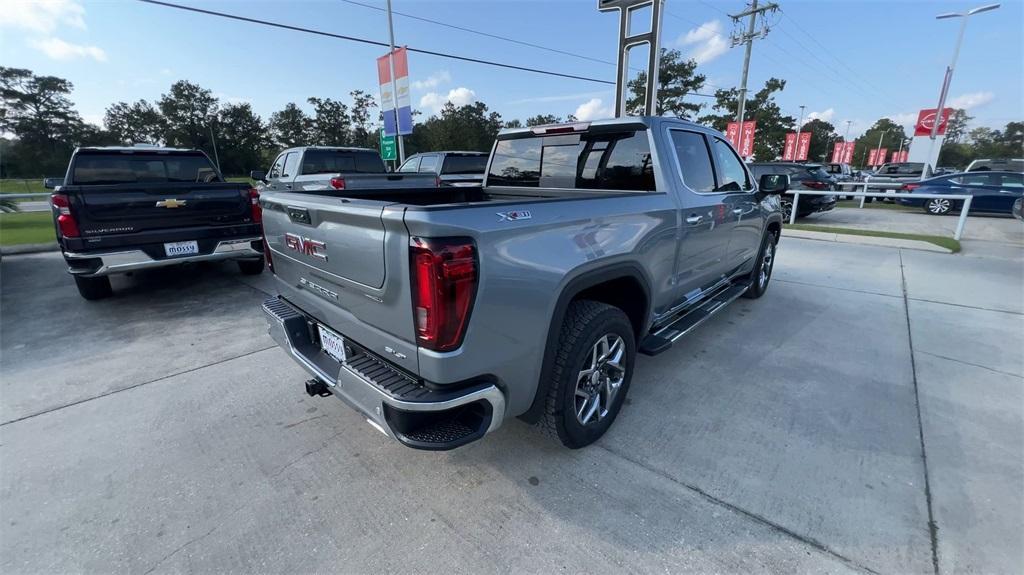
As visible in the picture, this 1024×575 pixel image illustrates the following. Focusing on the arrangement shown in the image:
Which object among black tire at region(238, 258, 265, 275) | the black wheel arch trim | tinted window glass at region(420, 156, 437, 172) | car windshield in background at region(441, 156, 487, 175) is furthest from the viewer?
tinted window glass at region(420, 156, 437, 172)

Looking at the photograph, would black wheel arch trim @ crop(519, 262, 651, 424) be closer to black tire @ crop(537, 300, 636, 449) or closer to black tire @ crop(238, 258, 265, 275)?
black tire @ crop(537, 300, 636, 449)

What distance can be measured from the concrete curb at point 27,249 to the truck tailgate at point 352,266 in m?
9.07

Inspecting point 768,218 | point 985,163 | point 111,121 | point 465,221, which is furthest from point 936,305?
point 111,121

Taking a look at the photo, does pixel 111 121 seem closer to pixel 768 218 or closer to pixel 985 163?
pixel 768 218

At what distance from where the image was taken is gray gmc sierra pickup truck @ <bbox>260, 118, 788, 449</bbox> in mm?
1731

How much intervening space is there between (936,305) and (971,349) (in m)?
1.56

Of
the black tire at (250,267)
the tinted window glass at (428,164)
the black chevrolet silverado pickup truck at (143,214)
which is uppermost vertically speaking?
the tinted window glass at (428,164)

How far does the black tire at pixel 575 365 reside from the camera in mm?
2245

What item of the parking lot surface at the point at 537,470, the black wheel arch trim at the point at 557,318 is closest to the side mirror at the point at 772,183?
the parking lot surface at the point at 537,470

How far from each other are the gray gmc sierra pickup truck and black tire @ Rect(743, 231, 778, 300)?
183 cm

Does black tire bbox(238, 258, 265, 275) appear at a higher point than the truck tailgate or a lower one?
lower

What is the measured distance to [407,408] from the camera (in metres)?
1.72

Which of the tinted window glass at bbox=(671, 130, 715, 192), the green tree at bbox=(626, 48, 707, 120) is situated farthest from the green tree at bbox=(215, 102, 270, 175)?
the tinted window glass at bbox=(671, 130, 715, 192)

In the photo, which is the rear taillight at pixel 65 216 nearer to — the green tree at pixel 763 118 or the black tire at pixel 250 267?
the black tire at pixel 250 267
